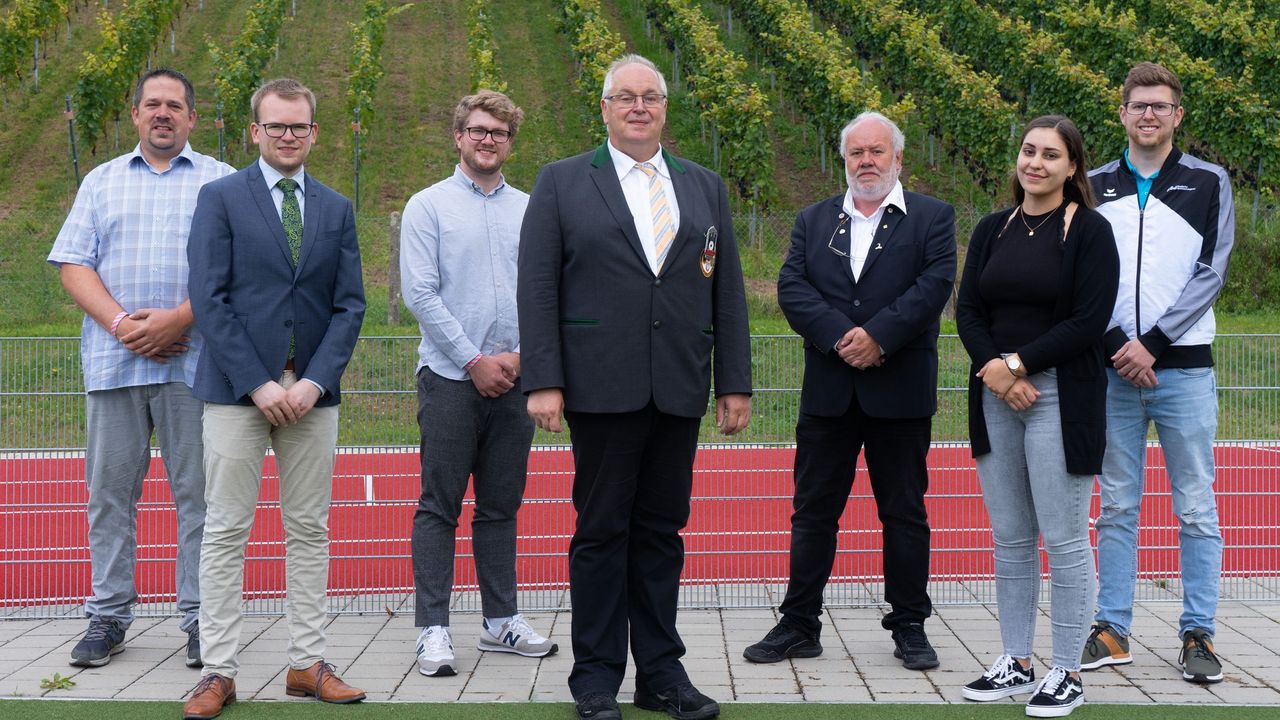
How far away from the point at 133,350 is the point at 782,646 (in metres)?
2.75

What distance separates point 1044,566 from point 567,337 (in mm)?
3572

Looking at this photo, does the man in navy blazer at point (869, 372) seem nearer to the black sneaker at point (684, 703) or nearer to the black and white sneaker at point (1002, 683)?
the black and white sneaker at point (1002, 683)

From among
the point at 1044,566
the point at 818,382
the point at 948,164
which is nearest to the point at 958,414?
the point at 1044,566

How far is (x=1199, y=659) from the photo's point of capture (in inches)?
176

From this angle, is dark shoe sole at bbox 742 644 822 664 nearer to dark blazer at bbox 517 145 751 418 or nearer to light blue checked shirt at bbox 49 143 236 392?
dark blazer at bbox 517 145 751 418

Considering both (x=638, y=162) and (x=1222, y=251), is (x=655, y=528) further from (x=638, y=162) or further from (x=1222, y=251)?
(x=1222, y=251)

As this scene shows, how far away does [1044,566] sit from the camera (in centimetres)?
646

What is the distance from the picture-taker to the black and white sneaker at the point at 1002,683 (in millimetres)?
4234

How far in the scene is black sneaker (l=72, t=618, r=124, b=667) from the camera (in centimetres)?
458

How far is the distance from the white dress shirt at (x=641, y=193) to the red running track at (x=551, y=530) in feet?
5.75

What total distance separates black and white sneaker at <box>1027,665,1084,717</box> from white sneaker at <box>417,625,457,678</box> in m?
2.10

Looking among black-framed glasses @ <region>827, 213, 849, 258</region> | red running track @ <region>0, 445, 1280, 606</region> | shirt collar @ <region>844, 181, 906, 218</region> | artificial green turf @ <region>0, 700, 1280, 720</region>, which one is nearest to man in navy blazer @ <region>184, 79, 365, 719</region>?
artificial green turf @ <region>0, 700, 1280, 720</region>

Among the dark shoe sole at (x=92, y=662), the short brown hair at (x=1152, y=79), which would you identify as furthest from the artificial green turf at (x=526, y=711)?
the short brown hair at (x=1152, y=79)

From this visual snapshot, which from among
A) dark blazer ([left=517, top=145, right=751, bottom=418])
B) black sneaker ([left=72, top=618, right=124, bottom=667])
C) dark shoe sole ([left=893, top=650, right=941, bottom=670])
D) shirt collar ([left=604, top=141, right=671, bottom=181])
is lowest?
dark shoe sole ([left=893, top=650, right=941, bottom=670])
